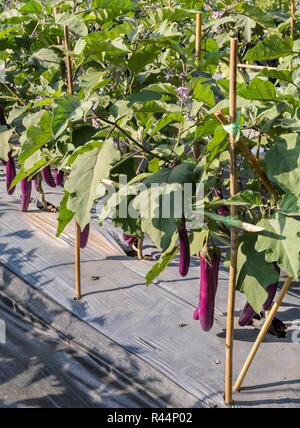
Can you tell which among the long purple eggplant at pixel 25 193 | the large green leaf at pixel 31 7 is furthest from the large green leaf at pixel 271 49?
the long purple eggplant at pixel 25 193

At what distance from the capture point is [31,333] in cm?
225

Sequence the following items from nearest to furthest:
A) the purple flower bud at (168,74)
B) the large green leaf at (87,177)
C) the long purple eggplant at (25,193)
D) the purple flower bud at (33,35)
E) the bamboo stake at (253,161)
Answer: the bamboo stake at (253,161) < the large green leaf at (87,177) < the purple flower bud at (168,74) < the purple flower bud at (33,35) < the long purple eggplant at (25,193)

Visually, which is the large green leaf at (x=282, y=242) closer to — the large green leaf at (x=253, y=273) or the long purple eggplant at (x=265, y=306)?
the large green leaf at (x=253, y=273)

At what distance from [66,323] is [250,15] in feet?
3.86

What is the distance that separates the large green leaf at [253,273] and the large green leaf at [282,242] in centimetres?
11

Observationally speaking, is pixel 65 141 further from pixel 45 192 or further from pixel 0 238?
pixel 45 192

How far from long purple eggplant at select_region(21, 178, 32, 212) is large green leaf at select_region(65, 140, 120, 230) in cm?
119

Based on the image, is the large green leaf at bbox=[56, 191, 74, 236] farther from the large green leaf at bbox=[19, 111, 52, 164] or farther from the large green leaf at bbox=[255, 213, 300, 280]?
the large green leaf at bbox=[255, 213, 300, 280]

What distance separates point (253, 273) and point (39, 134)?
2.07ft

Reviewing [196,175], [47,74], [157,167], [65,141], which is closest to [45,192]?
[47,74]

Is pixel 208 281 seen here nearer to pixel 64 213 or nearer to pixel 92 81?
pixel 64 213

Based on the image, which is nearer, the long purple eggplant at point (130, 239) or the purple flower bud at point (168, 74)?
the purple flower bud at point (168, 74)

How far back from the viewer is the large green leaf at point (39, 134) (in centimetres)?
162

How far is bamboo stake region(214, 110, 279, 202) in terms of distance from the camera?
1312 millimetres
